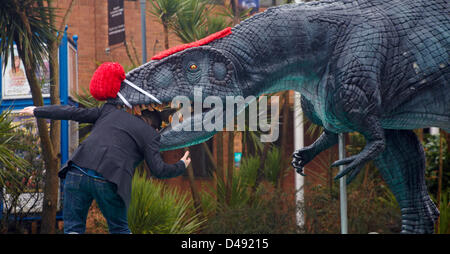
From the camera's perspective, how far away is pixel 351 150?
7.50 m

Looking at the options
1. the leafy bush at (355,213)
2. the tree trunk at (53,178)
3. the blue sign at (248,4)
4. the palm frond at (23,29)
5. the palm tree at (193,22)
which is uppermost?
the blue sign at (248,4)

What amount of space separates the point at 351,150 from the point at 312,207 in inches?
56.4

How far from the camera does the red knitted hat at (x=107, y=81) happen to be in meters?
2.11

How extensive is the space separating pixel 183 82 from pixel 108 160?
1.55 feet

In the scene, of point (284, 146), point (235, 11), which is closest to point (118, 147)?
point (235, 11)

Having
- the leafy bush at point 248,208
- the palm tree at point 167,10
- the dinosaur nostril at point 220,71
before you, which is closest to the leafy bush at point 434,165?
the leafy bush at point 248,208

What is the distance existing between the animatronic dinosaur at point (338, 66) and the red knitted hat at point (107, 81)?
4 cm

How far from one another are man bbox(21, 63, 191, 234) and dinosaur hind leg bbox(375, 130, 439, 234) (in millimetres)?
1123

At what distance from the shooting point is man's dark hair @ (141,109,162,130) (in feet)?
7.31

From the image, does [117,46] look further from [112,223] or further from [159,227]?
[112,223]

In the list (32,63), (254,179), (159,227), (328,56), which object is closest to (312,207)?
(254,179)

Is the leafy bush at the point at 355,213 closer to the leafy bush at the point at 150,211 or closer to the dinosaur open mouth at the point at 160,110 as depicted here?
the leafy bush at the point at 150,211

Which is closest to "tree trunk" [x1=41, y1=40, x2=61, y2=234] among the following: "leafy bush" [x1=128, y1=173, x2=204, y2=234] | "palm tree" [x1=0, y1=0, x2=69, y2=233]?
"palm tree" [x1=0, y1=0, x2=69, y2=233]
